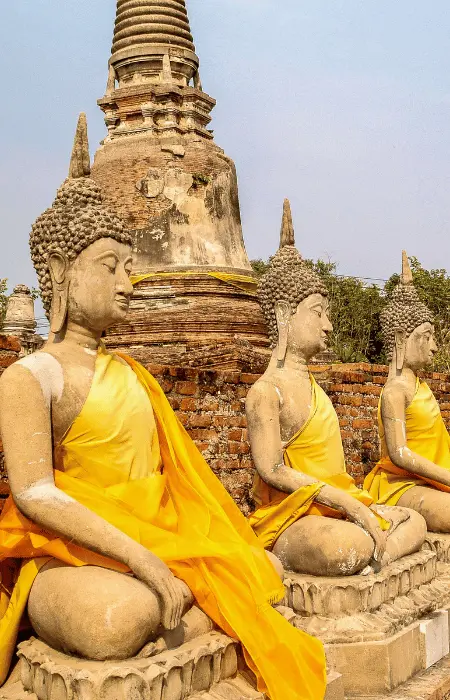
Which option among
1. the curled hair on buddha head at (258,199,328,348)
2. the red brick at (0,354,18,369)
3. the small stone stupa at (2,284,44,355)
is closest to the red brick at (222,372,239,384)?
the curled hair on buddha head at (258,199,328,348)

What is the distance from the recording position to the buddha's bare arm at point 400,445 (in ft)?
17.9

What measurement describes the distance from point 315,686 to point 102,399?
1.18 metres

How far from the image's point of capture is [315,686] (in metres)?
2.87

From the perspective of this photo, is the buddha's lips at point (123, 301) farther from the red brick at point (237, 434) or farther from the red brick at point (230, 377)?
the red brick at point (237, 434)

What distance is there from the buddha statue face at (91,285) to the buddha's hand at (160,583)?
0.85 metres

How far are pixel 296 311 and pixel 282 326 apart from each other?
0.11m

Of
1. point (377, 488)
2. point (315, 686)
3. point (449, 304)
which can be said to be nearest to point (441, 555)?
point (377, 488)

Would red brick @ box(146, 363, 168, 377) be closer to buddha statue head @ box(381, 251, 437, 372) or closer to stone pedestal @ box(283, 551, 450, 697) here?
buddha statue head @ box(381, 251, 437, 372)

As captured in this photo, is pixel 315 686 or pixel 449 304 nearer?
pixel 315 686

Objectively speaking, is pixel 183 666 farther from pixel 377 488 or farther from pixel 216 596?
pixel 377 488

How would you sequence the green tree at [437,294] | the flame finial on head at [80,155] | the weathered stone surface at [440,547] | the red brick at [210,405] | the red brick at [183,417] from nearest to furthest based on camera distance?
the flame finial on head at [80,155] < the weathered stone surface at [440,547] < the red brick at [183,417] < the red brick at [210,405] < the green tree at [437,294]

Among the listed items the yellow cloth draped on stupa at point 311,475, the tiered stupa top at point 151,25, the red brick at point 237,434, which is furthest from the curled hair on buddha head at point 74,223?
the tiered stupa top at point 151,25

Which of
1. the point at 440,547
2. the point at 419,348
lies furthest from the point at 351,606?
the point at 419,348

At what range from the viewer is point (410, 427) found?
18.6 ft
